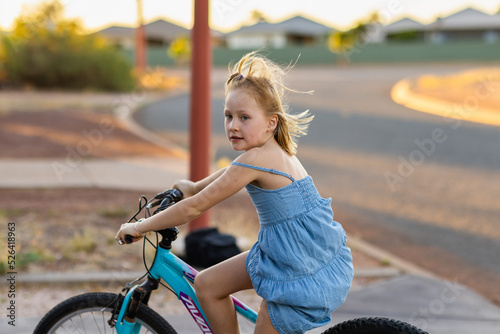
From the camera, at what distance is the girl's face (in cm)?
255

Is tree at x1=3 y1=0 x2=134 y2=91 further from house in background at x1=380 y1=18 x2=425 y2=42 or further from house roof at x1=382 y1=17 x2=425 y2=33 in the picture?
A: house in background at x1=380 y1=18 x2=425 y2=42

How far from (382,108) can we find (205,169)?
14375mm

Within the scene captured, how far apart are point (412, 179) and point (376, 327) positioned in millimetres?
7163

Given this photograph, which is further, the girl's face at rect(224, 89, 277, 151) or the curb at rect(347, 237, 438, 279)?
the curb at rect(347, 237, 438, 279)

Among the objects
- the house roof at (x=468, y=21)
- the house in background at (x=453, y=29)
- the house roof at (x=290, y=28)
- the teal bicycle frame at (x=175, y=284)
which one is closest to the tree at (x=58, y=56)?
the teal bicycle frame at (x=175, y=284)

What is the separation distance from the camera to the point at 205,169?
217 inches

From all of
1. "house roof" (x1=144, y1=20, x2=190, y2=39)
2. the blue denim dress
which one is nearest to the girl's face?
the blue denim dress

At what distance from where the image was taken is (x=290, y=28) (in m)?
81.7

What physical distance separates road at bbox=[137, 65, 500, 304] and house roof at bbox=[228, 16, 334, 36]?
215ft

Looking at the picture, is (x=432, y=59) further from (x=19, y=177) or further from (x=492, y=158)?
(x=19, y=177)

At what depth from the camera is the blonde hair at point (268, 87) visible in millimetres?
2570

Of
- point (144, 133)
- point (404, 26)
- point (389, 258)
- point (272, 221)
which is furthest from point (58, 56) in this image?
point (404, 26)

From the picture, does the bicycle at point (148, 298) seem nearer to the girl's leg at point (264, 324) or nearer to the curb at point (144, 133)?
the girl's leg at point (264, 324)

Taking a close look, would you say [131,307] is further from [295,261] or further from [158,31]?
[158,31]
